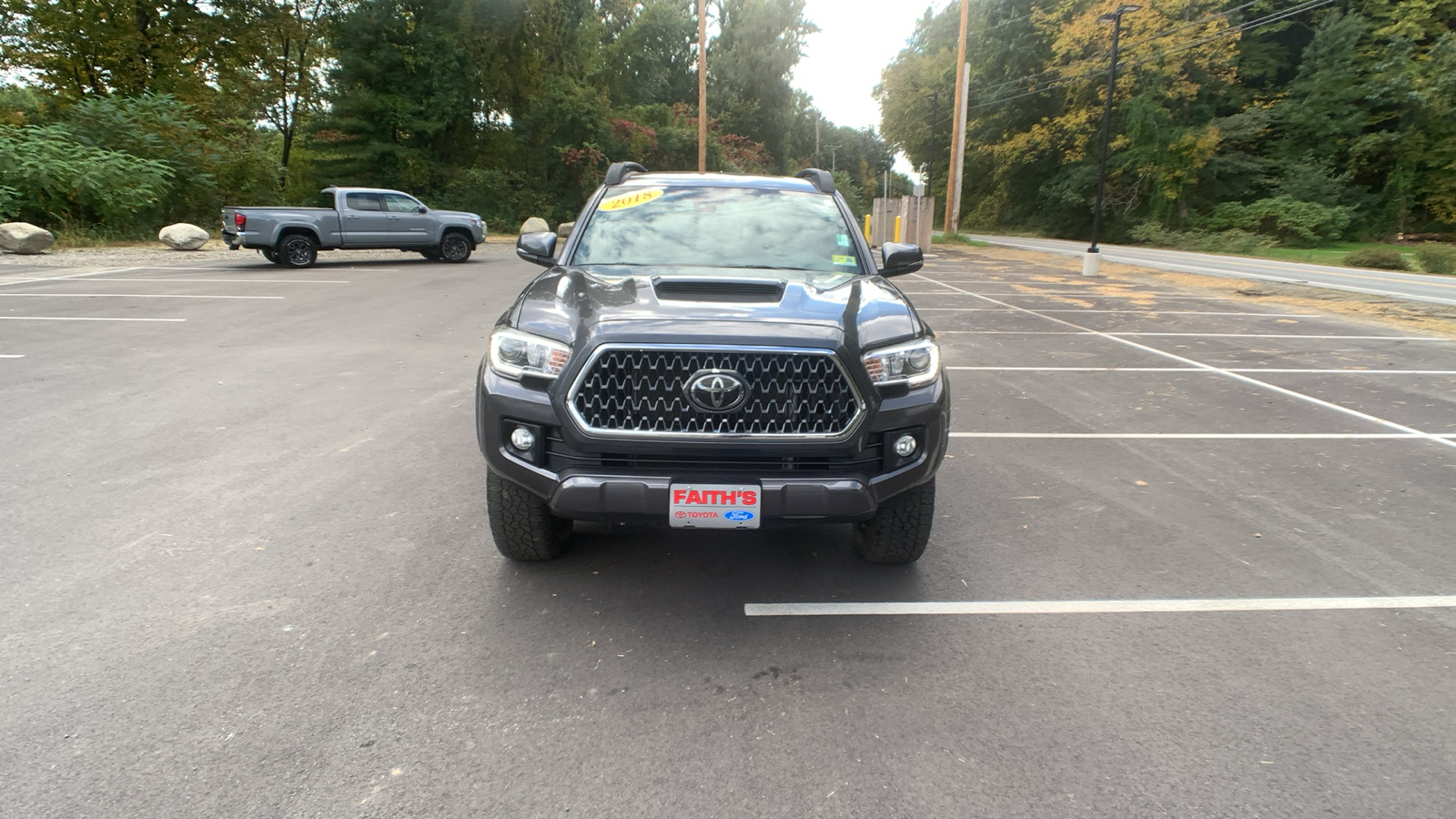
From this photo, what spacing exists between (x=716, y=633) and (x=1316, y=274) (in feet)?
80.5

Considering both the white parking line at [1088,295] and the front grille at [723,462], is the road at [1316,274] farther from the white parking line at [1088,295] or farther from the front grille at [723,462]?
the front grille at [723,462]

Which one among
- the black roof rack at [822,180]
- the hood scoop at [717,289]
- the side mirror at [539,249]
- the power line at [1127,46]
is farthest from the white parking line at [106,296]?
the power line at [1127,46]

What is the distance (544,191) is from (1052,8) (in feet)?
89.9

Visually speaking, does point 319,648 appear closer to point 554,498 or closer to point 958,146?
point 554,498

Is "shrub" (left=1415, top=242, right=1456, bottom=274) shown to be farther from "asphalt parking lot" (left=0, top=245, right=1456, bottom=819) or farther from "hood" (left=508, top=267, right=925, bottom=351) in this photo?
"hood" (left=508, top=267, right=925, bottom=351)

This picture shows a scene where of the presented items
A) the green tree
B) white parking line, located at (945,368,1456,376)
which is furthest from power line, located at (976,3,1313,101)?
white parking line, located at (945,368,1456,376)

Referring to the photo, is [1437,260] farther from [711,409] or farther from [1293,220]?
[711,409]

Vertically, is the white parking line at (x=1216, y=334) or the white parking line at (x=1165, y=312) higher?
the white parking line at (x=1165, y=312)

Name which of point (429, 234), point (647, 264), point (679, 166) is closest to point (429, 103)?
point (679, 166)

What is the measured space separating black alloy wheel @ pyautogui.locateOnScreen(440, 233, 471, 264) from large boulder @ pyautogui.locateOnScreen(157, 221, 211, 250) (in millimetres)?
5972

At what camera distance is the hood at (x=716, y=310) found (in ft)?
10.9

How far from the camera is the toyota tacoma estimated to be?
3.27m

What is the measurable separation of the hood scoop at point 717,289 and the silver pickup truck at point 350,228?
1769 cm

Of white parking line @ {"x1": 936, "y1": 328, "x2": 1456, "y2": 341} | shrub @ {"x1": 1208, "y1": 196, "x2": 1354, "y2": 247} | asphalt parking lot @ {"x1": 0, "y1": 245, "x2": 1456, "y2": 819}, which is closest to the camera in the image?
asphalt parking lot @ {"x1": 0, "y1": 245, "x2": 1456, "y2": 819}
